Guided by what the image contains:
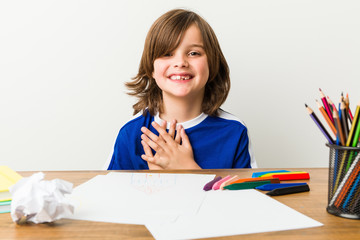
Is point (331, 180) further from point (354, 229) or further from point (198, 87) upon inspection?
point (198, 87)

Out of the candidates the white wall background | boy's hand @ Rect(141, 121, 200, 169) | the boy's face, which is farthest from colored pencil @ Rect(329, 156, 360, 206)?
the white wall background

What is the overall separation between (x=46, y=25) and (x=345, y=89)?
1181 mm

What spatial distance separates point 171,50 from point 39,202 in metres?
0.71

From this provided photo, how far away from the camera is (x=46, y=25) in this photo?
4.84 feet

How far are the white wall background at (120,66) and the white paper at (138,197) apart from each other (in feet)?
2.58

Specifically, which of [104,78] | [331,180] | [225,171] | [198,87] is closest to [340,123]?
[331,180]

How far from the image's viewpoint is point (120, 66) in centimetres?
146

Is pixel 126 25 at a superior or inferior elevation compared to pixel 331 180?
superior

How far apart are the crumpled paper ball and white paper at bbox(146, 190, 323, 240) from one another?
0.11 m

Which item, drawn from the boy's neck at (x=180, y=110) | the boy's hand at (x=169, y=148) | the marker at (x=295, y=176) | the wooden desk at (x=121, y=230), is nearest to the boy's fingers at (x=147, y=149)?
the boy's hand at (x=169, y=148)

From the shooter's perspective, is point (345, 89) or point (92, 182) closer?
point (92, 182)

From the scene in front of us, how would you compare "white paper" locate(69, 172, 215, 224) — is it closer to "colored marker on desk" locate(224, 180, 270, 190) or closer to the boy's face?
"colored marker on desk" locate(224, 180, 270, 190)

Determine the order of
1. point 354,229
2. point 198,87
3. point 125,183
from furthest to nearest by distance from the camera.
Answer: point 198,87
point 125,183
point 354,229

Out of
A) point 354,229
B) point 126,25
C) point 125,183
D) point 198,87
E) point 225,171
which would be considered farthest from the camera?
point 126,25
